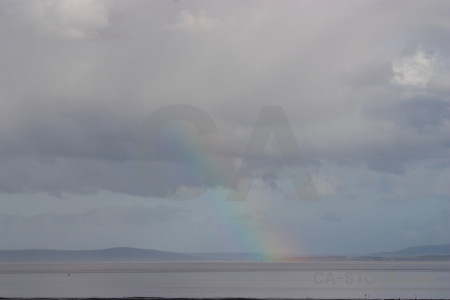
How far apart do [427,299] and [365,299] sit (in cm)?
925

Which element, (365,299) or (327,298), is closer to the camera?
(365,299)

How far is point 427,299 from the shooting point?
113875 mm

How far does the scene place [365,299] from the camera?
116m

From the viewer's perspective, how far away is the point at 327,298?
128375 mm

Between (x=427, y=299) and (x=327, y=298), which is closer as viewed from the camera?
(x=427, y=299)

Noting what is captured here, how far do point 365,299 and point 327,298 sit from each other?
13203 mm

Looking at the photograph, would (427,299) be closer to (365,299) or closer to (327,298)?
(365,299)

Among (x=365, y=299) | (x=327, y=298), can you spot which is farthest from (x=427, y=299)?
(x=327, y=298)

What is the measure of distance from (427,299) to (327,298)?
1977 cm
